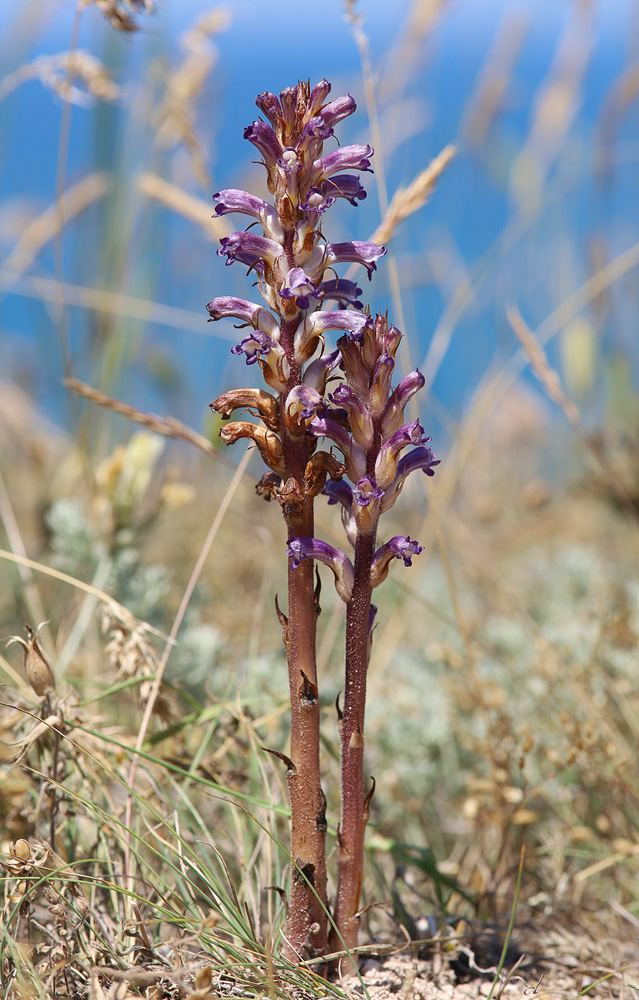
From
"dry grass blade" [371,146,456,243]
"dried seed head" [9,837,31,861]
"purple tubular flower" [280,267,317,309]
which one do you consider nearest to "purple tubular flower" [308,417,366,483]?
"purple tubular flower" [280,267,317,309]

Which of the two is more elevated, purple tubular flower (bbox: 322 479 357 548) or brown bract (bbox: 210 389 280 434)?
brown bract (bbox: 210 389 280 434)

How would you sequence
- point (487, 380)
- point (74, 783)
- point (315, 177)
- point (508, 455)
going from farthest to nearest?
point (508, 455), point (487, 380), point (74, 783), point (315, 177)

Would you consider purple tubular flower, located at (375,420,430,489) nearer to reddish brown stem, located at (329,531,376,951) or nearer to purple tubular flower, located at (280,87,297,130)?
reddish brown stem, located at (329,531,376,951)

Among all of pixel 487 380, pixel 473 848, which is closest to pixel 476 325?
pixel 487 380

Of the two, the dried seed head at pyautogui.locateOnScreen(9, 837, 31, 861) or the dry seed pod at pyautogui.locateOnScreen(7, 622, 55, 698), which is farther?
the dry seed pod at pyautogui.locateOnScreen(7, 622, 55, 698)

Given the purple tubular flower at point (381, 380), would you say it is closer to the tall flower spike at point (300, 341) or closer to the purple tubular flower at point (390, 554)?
A: the tall flower spike at point (300, 341)

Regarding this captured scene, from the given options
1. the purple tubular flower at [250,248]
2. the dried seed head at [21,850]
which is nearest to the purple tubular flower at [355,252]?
the purple tubular flower at [250,248]

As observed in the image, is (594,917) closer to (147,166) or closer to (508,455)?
(147,166)
